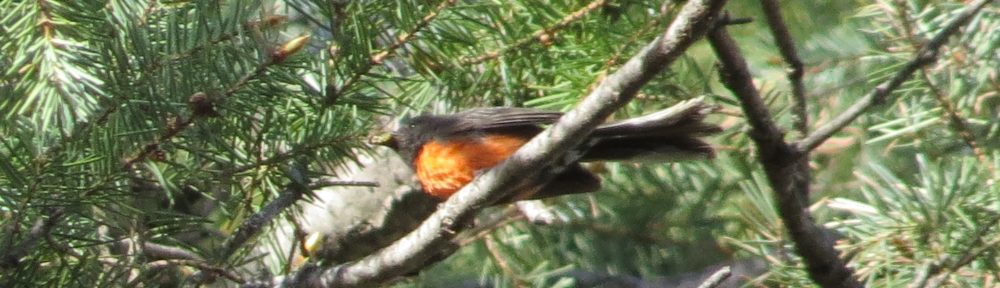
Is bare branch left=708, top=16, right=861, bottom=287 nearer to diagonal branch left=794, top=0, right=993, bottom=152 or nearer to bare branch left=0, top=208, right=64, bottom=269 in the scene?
diagonal branch left=794, top=0, right=993, bottom=152

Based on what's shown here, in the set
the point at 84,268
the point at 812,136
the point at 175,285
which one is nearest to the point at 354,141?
the point at 175,285

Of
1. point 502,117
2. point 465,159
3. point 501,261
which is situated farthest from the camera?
point 501,261

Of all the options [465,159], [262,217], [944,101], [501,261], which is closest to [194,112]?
[262,217]

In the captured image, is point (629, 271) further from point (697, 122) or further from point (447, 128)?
point (697, 122)

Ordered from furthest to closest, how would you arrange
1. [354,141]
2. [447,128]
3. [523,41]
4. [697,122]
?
[447,128] < [523,41] < [697,122] < [354,141]

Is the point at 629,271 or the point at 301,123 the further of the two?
the point at 629,271

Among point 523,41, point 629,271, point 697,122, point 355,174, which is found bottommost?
point 629,271

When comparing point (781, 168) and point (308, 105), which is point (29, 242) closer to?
point (308, 105)
